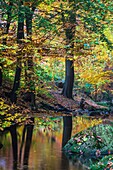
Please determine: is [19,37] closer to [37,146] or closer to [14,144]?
[14,144]

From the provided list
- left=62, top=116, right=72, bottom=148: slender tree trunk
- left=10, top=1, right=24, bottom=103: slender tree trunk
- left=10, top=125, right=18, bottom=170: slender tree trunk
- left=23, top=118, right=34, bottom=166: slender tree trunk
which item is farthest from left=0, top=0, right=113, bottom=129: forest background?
left=62, top=116, right=72, bottom=148: slender tree trunk

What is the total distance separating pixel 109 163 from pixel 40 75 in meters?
9.01

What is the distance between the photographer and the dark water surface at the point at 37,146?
23.6 ft

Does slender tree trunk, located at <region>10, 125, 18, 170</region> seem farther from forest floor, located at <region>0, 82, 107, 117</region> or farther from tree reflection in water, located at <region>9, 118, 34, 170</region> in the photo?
forest floor, located at <region>0, 82, 107, 117</region>

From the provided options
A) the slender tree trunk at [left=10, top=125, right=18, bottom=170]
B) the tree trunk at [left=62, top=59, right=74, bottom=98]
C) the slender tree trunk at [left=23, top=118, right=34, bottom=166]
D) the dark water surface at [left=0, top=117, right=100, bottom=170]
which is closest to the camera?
the dark water surface at [left=0, top=117, right=100, bottom=170]

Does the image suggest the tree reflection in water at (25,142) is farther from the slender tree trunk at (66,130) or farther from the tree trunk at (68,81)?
the tree trunk at (68,81)

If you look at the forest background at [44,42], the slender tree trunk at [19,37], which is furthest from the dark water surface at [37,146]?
the slender tree trunk at [19,37]

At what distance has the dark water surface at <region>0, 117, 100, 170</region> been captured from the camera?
23.6 ft

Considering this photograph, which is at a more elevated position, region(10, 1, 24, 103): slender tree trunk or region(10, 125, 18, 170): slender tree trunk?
region(10, 1, 24, 103): slender tree trunk

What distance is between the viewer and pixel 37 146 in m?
8.98

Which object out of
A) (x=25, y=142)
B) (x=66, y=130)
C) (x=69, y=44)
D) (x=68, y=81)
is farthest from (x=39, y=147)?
(x=68, y=81)

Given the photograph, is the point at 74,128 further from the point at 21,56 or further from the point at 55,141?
the point at 21,56

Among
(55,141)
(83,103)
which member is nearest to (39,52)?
(55,141)

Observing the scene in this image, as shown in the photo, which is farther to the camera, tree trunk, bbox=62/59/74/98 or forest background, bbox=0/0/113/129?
tree trunk, bbox=62/59/74/98
